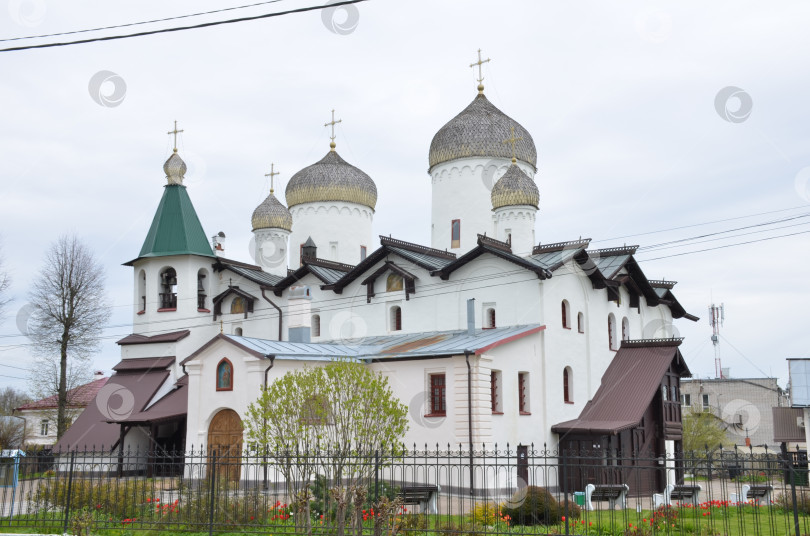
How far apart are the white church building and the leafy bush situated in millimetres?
5827

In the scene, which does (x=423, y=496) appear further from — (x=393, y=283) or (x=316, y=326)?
(x=316, y=326)

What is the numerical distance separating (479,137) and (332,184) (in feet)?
23.5

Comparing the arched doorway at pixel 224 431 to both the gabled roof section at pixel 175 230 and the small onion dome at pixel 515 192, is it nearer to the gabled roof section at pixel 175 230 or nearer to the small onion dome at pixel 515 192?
the gabled roof section at pixel 175 230

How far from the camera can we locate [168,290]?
2964 cm

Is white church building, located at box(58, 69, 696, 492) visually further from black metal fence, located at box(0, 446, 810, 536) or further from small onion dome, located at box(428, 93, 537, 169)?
black metal fence, located at box(0, 446, 810, 536)

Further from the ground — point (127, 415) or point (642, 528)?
point (127, 415)

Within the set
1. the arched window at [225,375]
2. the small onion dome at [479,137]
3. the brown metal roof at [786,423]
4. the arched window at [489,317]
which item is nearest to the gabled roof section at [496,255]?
the arched window at [489,317]

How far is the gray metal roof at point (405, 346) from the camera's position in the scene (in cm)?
2106

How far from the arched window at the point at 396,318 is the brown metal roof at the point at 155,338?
7595 mm

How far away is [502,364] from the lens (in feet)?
71.2

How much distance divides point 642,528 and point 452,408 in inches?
331

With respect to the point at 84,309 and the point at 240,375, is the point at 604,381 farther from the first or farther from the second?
the point at 84,309

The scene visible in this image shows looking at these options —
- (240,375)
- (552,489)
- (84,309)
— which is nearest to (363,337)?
(240,375)

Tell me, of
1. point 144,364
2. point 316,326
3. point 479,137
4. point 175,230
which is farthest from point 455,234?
point 144,364
